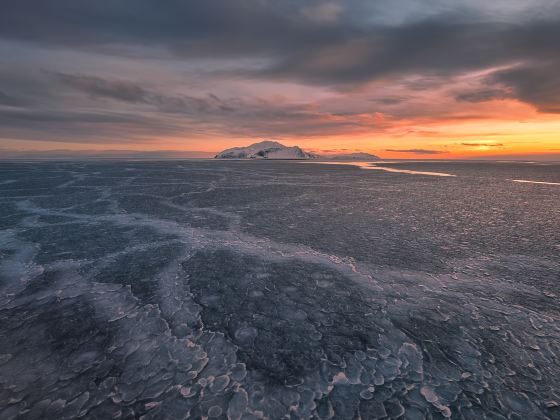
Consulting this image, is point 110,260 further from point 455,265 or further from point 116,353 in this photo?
point 455,265

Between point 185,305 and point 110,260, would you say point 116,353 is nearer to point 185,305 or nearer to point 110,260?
point 185,305

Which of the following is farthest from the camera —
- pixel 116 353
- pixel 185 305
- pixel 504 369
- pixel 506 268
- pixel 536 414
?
pixel 506 268

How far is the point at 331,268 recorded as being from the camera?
984 centimetres

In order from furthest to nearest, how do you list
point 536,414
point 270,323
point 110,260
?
point 110,260, point 270,323, point 536,414

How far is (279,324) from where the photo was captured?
6.73 m

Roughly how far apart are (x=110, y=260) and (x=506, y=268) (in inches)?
495

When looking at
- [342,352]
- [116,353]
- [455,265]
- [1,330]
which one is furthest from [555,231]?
[1,330]

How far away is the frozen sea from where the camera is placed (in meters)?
4.67

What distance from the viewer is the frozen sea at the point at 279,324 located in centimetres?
467

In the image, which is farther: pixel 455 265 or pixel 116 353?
pixel 455 265

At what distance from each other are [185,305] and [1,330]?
354 centimetres

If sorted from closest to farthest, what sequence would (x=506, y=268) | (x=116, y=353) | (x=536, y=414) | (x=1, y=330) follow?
(x=536, y=414), (x=116, y=353), (x=1, y=330), (x=506, y=268)

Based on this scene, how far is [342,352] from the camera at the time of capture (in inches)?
229

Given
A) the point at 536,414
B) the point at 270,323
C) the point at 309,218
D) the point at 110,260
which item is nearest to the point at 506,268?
the point at 536,414
